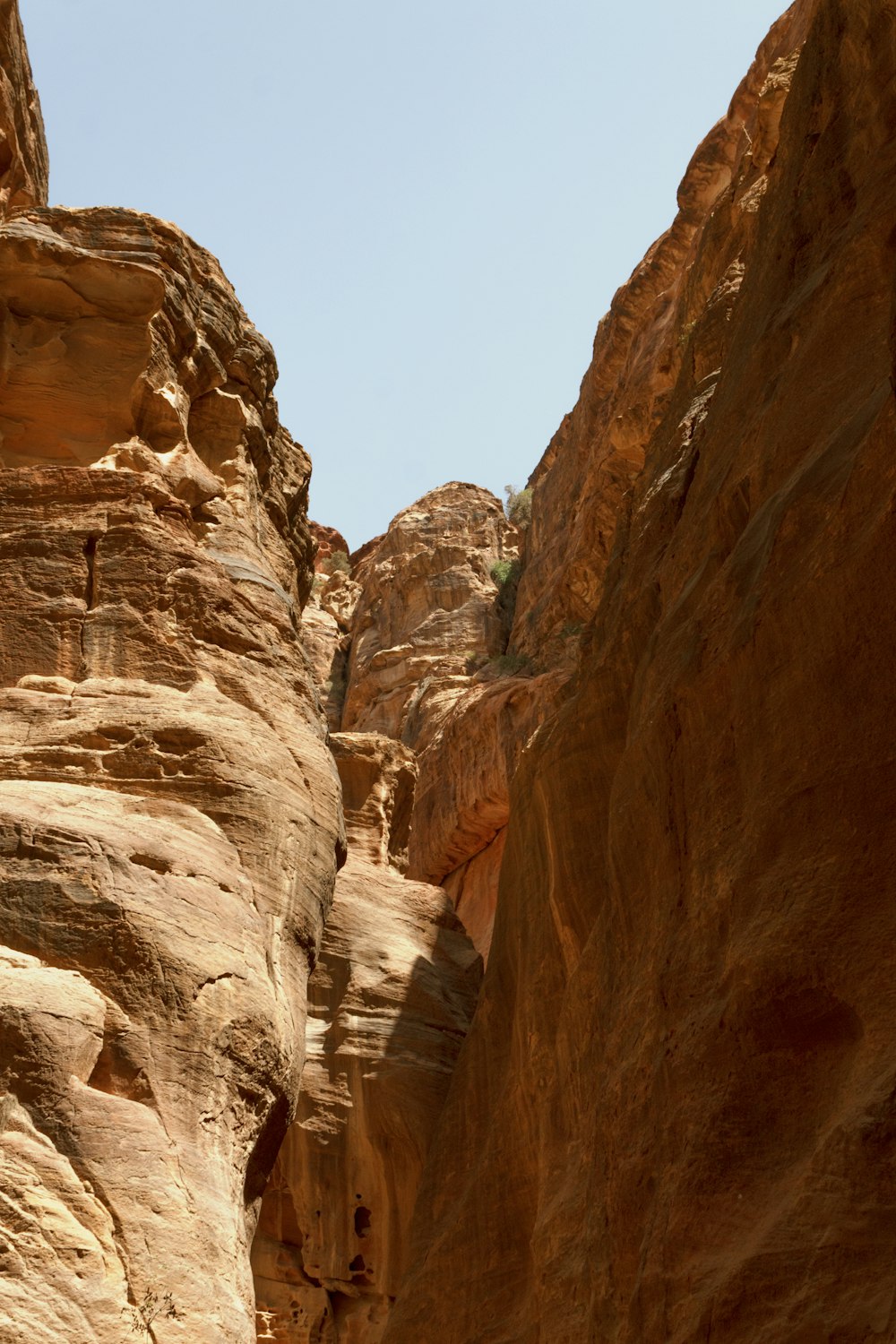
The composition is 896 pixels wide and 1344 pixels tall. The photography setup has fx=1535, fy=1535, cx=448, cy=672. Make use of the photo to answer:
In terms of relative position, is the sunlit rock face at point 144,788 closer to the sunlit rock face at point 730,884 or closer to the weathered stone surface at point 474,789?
the sunlit rock face at point 730,884

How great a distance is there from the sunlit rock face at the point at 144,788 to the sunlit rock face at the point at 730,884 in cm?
258

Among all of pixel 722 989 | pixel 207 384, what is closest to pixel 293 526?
pixel 207 384

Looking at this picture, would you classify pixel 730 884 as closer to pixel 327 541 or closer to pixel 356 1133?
pixel 356 1133

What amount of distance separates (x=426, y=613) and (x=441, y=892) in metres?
19.9

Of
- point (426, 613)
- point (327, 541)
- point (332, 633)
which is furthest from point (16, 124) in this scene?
point (327, 541)

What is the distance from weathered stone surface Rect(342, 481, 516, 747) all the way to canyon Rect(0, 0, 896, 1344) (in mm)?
15155

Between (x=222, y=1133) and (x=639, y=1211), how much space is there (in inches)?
122

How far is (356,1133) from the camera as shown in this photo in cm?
1739

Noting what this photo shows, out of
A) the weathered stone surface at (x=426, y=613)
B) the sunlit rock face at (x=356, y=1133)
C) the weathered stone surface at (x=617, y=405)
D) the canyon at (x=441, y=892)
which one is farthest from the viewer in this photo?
the weathered stone surface at (x=426, y=613)

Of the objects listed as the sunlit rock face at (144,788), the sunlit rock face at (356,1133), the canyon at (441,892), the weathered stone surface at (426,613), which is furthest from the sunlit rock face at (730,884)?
the weathered stone surface at (426,613)

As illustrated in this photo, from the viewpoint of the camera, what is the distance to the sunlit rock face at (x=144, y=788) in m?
9.98

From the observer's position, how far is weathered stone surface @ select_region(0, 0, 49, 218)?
23109 millimetres

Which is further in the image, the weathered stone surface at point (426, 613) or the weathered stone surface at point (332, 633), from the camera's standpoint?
the weathered stone surface at point (332, 633)

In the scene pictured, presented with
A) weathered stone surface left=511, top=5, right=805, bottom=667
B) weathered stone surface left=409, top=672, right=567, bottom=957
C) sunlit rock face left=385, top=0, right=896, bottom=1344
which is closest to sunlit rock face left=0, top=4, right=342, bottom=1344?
sunlit rock face left=385, top=0, right=896, bottom=1344
